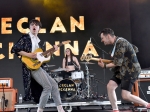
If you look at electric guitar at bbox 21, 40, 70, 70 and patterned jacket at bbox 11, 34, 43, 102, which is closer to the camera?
electric guitar at bbox 21, 40, 70, 70

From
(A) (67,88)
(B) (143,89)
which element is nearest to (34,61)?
(A) (67,88)

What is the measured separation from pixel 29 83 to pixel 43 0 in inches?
185

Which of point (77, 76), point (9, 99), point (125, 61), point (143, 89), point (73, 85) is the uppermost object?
point (125, 61)

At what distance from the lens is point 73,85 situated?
18.7 ft

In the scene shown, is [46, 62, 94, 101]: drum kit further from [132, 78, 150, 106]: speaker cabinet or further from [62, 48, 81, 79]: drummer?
[132, 78, 150, 106]: speaker cabinet

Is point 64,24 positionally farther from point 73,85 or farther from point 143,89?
point 143,89

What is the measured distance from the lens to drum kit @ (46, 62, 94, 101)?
5699 millimetres

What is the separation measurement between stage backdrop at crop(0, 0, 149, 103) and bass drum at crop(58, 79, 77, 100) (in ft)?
5.76

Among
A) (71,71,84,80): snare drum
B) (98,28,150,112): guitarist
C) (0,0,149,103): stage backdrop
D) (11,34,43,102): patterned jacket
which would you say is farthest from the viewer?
(0,0,149,103): stage backdrop

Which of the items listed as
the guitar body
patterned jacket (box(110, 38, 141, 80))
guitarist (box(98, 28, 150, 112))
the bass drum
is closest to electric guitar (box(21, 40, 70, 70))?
the guitar body

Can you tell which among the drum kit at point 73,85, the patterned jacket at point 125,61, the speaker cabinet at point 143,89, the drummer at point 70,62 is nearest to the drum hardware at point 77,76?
the drum kit at point 73,85

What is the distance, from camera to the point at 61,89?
5762 millimetres

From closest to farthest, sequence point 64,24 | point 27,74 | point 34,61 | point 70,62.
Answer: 1. point 34,61
2. point 27,74
3. point 70,62
4. point 64,24

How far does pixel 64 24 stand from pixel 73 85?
9.06ft
